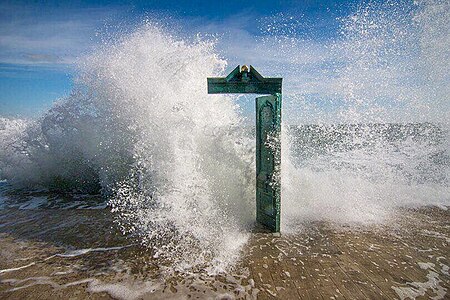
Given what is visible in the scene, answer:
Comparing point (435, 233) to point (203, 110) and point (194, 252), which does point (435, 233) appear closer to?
point (194, 252)

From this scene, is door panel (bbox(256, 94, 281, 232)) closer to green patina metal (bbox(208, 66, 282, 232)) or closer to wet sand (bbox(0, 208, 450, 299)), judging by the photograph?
green patina metal (bbox(208, 66, 282, 232))

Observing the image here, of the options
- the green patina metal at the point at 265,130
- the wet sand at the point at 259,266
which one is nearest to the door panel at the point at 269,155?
the green patina metal at the point at 265,130

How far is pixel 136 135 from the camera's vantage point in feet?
24.8

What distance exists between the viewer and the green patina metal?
4.55m

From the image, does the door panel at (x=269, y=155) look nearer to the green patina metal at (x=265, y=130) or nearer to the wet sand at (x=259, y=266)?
the green patina metal at (x=265, y=130)

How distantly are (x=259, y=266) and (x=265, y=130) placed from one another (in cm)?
230

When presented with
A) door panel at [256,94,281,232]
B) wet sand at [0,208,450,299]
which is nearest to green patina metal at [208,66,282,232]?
door panel at [256,94,281,232]

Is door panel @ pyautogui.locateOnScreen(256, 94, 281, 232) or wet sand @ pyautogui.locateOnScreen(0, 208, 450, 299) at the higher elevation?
door panel @ pyautogui.locateOnScreen(256, 94, 281, 232)

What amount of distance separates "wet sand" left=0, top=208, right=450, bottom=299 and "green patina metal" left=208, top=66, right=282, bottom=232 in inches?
22.9

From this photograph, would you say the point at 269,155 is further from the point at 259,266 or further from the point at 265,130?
the point at 259,266

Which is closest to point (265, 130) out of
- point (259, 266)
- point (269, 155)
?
point (269, 155)

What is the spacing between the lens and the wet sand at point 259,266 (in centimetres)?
318

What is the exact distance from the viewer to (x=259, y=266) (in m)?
3.73

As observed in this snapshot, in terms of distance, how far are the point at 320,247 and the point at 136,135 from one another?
5653 mm
